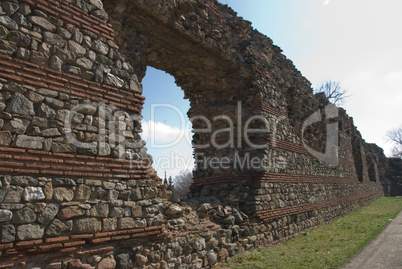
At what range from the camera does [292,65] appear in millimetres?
10820

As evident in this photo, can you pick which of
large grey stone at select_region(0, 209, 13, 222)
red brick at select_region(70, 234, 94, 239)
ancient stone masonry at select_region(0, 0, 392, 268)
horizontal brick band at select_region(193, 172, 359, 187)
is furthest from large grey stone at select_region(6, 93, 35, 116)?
horizontal brick band at select_region(193, 172, 359, 187)

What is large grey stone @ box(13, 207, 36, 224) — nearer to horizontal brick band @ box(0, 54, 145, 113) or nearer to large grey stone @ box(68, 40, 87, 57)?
horizontal brick band @ box(0, 54, 145, 113)

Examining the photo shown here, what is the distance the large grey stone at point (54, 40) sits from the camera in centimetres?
376

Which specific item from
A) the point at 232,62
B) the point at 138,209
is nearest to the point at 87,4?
the point at 138,209

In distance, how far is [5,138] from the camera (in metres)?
3.22

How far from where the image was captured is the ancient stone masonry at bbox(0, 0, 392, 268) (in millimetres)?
3379

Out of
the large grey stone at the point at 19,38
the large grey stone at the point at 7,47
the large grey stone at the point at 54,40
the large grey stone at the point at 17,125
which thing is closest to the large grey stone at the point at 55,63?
the large grey stone at the point at 54,40

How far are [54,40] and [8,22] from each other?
0.52 meters

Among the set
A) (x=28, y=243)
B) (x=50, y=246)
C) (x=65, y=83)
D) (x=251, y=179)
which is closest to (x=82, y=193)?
(x=50, y=246)

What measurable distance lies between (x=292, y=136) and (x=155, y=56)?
15.7 feet

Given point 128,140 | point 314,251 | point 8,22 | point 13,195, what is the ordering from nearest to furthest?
1. point 13,195
2. point 8,22
3. point 128,140
4. point 314,251

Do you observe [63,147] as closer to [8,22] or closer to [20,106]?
[20,106]

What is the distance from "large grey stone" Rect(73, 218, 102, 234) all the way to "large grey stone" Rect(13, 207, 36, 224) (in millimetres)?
493

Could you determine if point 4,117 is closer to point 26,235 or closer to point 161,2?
point 26,235
